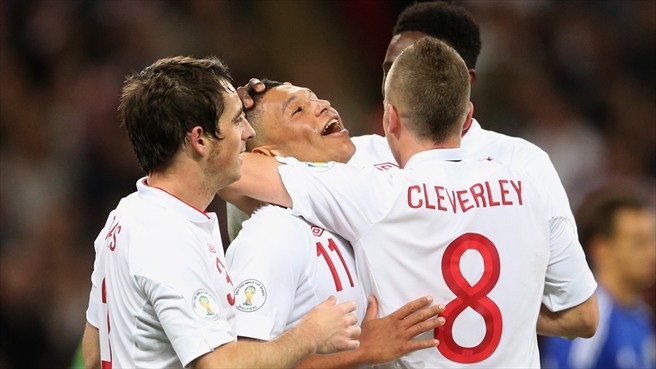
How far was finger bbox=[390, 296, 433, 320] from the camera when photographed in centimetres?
353

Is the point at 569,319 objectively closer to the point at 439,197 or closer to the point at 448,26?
the point at 439,197

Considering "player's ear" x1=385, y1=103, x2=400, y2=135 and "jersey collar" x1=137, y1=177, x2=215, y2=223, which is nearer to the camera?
"jersey collar" x1=137, y1=177, x2=215, y2=223

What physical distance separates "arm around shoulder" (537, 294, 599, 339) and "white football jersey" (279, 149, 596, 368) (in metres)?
0.26

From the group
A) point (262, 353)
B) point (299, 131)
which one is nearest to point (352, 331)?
point (262, 353)

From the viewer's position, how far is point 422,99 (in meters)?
3.60

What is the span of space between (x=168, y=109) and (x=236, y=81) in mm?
5492

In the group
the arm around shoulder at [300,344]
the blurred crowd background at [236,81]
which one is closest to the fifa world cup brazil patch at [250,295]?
the arm around shoulder at [300,344]

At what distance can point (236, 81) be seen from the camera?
8.80 metres

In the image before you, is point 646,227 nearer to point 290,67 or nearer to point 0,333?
point 290,67

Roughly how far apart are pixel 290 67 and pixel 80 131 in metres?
1.88

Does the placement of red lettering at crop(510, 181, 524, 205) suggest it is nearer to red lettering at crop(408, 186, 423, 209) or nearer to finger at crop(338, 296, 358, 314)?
red lettering at crop(408, 186, 423, 209)

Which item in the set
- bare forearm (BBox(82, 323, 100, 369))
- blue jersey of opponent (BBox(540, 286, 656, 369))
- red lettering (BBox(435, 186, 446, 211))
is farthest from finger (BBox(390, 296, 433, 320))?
blue jersey of opponent (BBox(540, 286, 656, 369))

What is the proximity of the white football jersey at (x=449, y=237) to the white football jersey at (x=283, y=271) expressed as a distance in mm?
62

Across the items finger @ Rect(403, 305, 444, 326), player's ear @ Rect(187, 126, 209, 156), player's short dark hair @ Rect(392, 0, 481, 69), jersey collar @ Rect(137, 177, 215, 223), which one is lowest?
finger @ Rect(403, 305, 444, 326)
